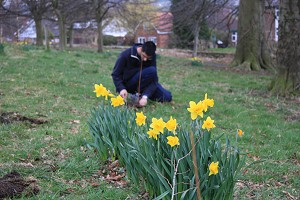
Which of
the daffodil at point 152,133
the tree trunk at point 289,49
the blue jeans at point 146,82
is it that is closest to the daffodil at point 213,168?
the daffodil at point 152,133

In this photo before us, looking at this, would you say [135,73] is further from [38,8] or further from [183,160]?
[38,8]

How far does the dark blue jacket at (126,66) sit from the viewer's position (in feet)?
20.9

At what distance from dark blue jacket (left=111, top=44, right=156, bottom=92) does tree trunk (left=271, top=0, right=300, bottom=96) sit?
3797 millimetres

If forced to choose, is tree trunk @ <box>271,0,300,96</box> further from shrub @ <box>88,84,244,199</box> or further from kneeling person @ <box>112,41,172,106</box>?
shrub @ <box>88,84,244,199</box>

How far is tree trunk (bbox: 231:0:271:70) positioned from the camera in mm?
15180

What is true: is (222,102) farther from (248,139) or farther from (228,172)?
(228,172)

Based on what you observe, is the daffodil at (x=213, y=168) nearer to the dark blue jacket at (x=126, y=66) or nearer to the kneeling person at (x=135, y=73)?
the kneeling person at (x=135, y=73)

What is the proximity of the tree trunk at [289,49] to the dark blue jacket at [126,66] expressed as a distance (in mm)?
3797

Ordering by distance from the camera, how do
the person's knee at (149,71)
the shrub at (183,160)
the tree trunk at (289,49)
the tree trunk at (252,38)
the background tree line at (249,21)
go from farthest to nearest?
the tree trunk at (252,38) → the background tree line at (249,21) → the tree trunk at (289,49) → the person's knee at (149,71) → the shrub at (183,160)

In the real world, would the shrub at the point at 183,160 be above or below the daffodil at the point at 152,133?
below

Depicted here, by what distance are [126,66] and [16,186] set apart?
3880 mm

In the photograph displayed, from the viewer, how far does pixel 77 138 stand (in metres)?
4.56

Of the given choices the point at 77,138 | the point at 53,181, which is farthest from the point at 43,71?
the point at 53,181

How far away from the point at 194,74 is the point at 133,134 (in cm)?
954
